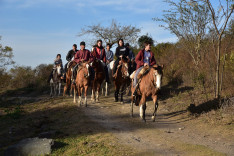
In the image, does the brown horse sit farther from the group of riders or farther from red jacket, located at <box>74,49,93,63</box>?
red jacket, located at <box>74,49,93,63</box>

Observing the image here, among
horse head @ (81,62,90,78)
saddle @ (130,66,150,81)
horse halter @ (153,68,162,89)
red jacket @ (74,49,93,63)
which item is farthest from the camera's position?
red jacket @ (74,49,93,63)

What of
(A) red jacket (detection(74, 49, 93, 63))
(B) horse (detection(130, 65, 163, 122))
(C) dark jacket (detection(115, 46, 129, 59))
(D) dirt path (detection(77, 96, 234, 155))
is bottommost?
(D) dirt path (detection(77, 96, 234, 155))

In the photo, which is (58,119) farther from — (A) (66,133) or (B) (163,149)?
(B) (163,149)

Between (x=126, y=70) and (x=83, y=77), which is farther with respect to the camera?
(x=126, y=70)

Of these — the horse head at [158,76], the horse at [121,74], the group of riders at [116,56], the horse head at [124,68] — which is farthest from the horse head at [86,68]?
the horse head at [158,76]

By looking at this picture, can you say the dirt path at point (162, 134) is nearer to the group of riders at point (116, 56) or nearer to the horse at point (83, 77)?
the horse at point (83, 77)

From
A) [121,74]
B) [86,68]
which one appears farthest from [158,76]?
[121,74]

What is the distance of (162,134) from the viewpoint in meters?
8.49

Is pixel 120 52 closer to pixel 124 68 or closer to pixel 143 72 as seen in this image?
pixel 124 68

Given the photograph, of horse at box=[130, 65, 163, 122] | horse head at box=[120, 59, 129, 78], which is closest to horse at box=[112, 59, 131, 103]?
horse head at box=[120, 59, 129, 78]

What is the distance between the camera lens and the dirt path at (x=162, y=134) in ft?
22.3

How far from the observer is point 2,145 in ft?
30.5

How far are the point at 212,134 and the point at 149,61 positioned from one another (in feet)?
12.3

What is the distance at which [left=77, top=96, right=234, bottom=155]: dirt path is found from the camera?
22.3 feet
